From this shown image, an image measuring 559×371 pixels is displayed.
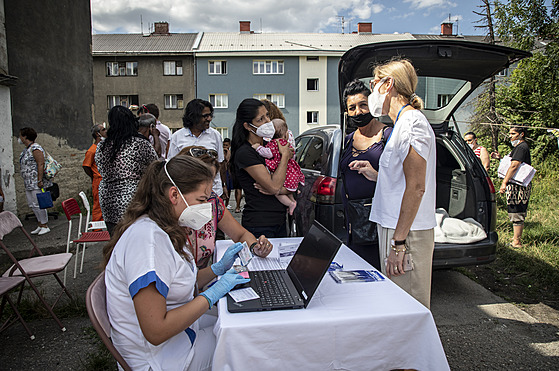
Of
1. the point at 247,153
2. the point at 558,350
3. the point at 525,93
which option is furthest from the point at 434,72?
the point at 525,93

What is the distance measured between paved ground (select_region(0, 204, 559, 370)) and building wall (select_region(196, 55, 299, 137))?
24.6m

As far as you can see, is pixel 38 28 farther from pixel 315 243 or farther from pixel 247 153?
pixel 315 243

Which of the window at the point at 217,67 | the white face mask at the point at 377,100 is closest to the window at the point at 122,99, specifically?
the window at the point at 217,67

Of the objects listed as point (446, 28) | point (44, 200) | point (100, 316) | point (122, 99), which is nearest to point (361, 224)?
point (100, 316)

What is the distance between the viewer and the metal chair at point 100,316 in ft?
4.97

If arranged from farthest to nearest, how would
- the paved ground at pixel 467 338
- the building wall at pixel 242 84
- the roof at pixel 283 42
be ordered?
the building wall at pixel 242 84, the roof at pixel 283 42, the paved ground at pixel 467 338

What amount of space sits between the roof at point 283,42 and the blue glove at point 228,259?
26.8 m

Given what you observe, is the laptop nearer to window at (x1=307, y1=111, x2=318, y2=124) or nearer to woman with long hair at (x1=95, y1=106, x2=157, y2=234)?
woman with long hair at (x1=95, y1=106, x2=157, y2=234)

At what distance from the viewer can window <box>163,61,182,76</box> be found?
1081 inches

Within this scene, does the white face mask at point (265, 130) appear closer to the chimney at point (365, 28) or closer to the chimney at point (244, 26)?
the chimney at point (244, 26)

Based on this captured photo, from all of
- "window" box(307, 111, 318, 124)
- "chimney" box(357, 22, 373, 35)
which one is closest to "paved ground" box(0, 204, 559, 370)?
"window" box(307, 111, 318, 124)

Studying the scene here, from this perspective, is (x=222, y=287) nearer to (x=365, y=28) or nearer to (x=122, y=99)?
(x=122, y=99)

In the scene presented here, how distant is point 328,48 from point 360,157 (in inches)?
1086

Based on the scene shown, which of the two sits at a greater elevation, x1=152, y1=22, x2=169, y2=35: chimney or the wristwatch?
x1=152, y1=22, x2=169, y2=35: chimney
